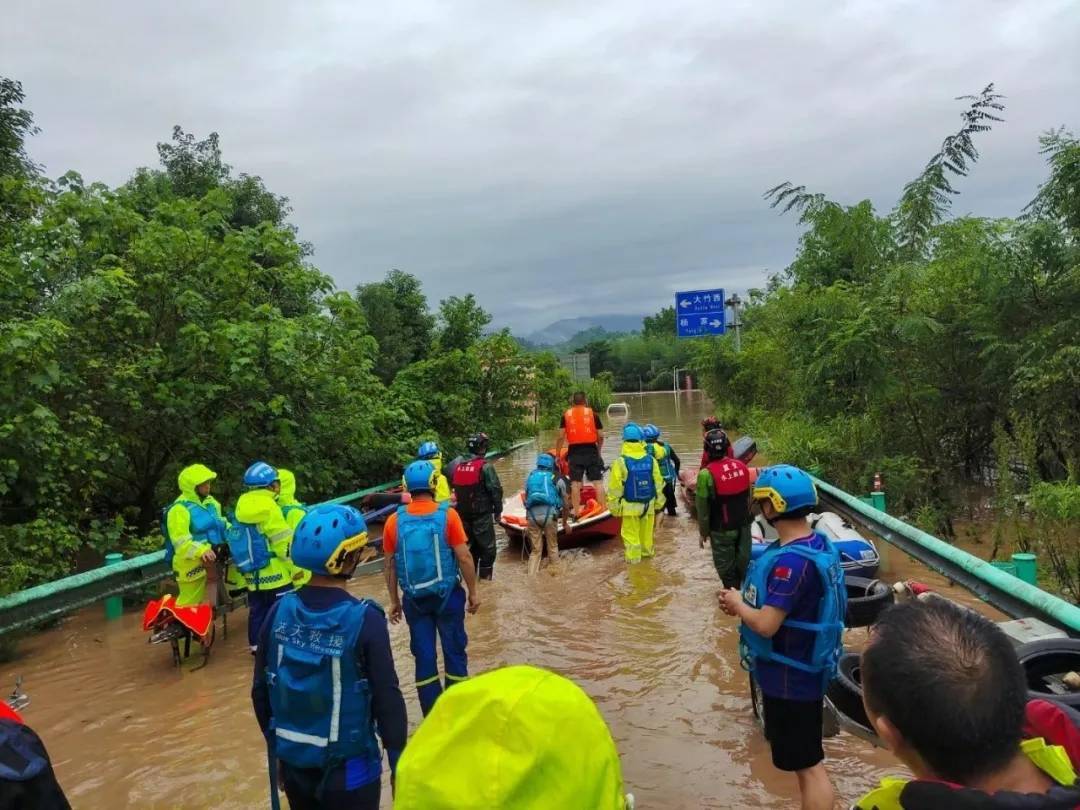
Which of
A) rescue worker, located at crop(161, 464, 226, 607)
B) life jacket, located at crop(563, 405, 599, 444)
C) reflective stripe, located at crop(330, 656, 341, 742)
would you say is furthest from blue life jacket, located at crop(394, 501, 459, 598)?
life jacket, located at crop(563, 405, 599, 444)

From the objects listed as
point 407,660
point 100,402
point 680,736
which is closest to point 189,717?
point 407,660

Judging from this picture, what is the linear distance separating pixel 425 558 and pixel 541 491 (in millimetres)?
5144

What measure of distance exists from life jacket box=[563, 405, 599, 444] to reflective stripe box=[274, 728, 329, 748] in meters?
10.2

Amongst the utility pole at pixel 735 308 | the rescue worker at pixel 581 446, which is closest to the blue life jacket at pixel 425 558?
the rescue worker at pixel 581 446

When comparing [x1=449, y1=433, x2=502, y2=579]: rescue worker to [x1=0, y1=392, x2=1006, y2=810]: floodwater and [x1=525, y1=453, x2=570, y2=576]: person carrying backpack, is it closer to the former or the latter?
[x1=0, y1=392, x2=1006, y2=810]: floodwater

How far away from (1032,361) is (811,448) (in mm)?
4123

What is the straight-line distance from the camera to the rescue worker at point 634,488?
1022 centimetres

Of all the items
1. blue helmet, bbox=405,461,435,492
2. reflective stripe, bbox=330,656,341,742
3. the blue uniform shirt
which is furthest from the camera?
blue helmet, bbox=405,461,435,492

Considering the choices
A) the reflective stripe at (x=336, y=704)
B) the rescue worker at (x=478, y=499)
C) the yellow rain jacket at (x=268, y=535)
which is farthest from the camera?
the rescue worker at (x=478, y=499)

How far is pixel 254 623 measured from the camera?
7055mm

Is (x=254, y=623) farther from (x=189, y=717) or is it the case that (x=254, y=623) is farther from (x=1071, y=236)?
(x=1071, y=236)

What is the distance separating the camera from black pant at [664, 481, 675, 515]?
13062 millimetres

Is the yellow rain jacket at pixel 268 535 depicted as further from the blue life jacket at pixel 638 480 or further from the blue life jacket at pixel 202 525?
the blue life jacket at pixel 638 480

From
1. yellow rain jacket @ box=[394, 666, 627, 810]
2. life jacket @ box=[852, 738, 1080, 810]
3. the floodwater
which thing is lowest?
the floodwater
